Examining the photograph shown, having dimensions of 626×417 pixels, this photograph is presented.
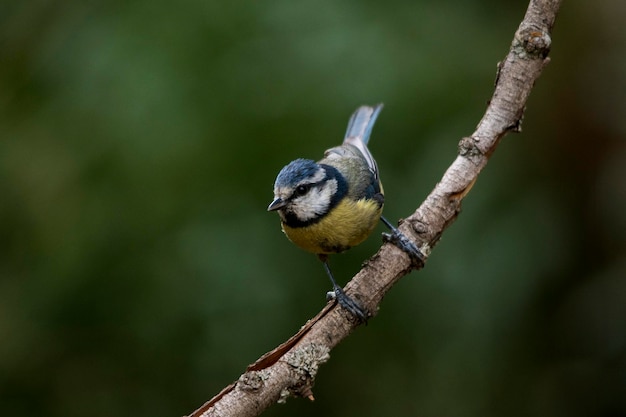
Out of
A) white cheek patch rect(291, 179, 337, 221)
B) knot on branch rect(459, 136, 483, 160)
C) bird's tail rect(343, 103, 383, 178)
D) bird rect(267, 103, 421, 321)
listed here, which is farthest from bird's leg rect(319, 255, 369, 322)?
bird's tail rect(343, 103, 383, 178)

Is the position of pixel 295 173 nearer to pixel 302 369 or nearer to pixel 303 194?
pixel 303 194

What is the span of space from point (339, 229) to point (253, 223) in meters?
0.42

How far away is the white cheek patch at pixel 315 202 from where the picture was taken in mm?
2866

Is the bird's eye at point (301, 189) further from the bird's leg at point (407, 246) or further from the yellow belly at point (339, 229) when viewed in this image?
the bird's leg at point (407, 246)

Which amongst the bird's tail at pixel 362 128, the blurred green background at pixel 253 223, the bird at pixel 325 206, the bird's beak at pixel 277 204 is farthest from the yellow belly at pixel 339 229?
the bird's tail at pixel 362 128

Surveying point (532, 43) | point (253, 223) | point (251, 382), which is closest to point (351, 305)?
point (251, 382)

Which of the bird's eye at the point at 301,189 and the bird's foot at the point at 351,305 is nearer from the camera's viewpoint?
the bird's foot at the point at 351,305

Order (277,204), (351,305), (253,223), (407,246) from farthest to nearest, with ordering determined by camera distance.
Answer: (253,223) < (277,204) < (407,246) < (351,305)

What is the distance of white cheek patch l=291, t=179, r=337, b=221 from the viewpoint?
2866 mm

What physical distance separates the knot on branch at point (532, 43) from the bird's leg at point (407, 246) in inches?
29.0

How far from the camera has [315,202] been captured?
2.91m

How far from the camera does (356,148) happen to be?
3316 millimetres

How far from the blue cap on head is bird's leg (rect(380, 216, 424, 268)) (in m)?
0.40

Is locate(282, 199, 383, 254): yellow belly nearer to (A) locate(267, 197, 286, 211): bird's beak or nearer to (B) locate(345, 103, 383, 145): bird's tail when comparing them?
(A) locate(267, 197, 286, 211): bird's beak
